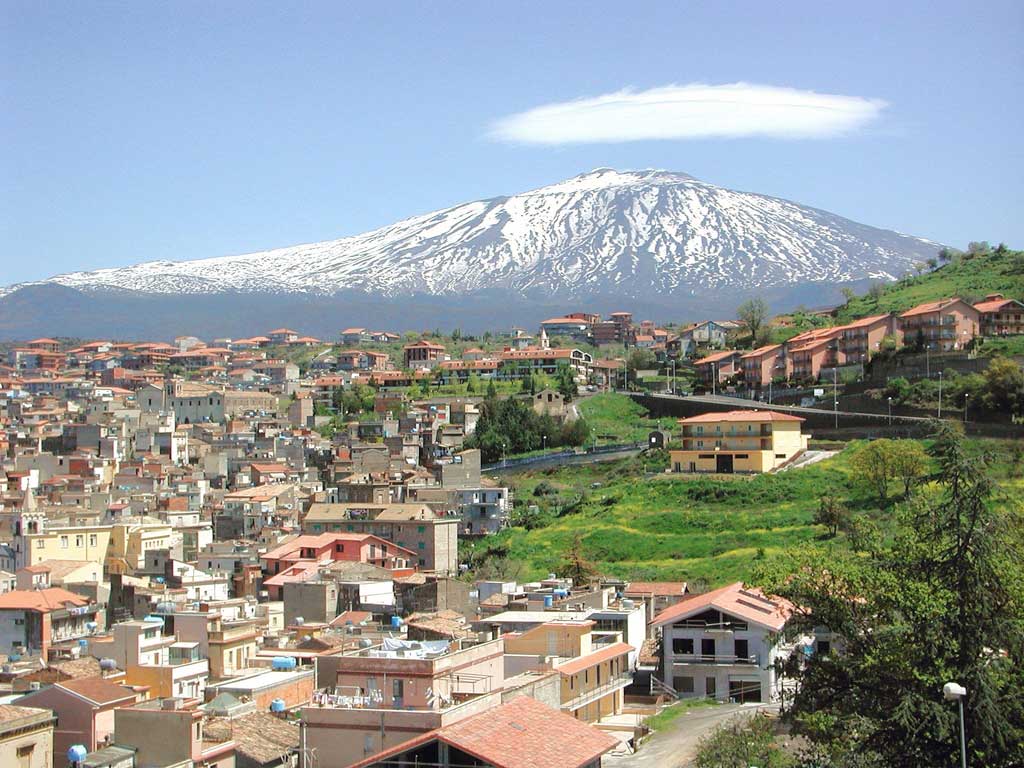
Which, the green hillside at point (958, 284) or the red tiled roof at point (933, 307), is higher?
the green hillside at point (958, 284)

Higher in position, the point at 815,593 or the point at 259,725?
the point at 815,593

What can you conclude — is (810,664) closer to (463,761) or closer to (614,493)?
(463,761)

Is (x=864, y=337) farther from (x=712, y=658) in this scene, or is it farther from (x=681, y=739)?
(x=681, y=739)

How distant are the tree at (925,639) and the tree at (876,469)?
25.8 meters

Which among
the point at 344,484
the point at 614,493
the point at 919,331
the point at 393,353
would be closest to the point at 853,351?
the point at 919,331

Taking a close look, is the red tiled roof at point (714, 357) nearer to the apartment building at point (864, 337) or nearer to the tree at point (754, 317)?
the tree at point (754, 317)

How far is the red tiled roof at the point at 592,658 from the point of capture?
2188 centimetres

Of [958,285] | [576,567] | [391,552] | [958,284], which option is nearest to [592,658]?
[576,567]

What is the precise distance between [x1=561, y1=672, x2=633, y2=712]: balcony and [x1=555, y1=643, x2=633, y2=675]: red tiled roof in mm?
355

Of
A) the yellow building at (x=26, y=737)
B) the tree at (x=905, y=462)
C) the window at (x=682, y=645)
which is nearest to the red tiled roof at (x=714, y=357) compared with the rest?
the tree at (x=905, y=462)

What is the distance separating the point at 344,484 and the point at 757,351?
84.7 feet

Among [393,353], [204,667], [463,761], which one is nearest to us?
[463,761]

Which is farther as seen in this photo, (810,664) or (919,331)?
(919,331)

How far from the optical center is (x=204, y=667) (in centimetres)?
2247
